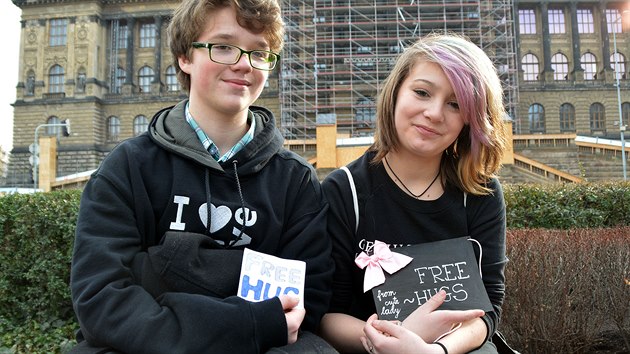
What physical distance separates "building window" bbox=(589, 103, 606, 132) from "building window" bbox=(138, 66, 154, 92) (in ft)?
117

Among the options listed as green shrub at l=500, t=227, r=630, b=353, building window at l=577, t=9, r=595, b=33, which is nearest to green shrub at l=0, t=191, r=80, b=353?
green shrub at l=500, t=227, r=630, b=353

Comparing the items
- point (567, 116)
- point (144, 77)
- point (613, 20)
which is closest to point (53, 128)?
point (144, 77)

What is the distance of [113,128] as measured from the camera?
4216 centimetres

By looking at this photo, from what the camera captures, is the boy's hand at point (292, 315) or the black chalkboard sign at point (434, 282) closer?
the boy's hand at point (292, 315)

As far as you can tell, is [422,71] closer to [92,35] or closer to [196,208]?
[196,208]

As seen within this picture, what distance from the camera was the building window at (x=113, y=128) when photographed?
138 ft

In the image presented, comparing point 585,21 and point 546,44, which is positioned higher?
point 585,21

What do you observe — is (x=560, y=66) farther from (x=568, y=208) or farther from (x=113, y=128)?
(x=568, y=208)

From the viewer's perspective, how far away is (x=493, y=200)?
92.3 inches

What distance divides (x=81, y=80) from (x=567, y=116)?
127ft

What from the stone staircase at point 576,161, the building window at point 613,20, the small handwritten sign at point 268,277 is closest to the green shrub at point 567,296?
the small handwritten sign at point 268,277

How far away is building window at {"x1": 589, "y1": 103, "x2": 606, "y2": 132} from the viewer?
40.1 metres

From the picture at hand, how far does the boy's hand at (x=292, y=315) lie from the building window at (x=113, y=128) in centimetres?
4328

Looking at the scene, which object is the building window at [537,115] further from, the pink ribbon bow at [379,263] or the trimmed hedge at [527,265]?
the pink ribbon bow at [379,263]
